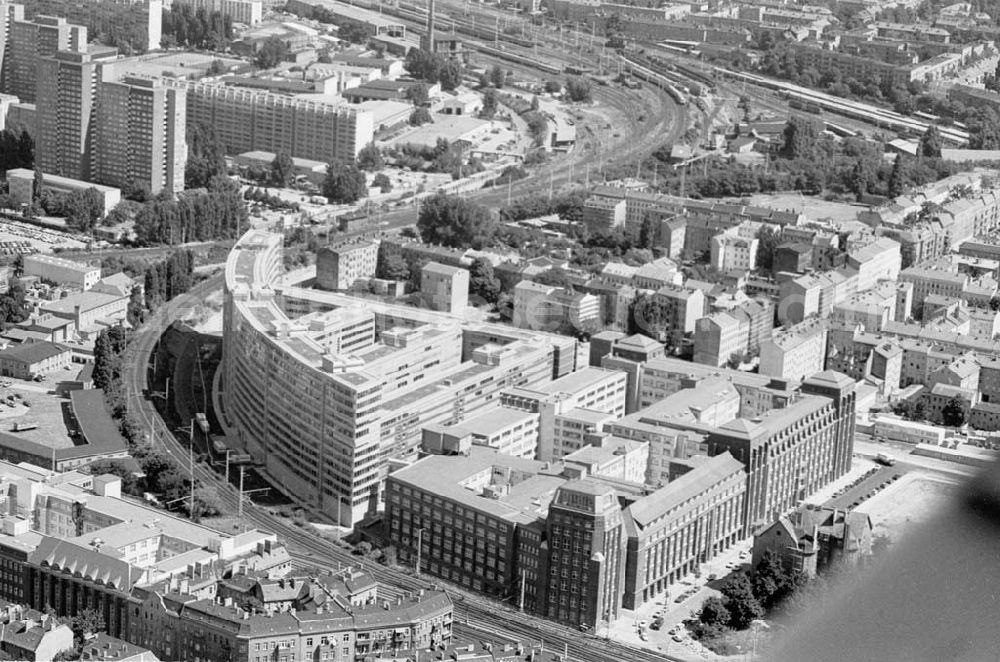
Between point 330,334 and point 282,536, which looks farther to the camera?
point 330,334

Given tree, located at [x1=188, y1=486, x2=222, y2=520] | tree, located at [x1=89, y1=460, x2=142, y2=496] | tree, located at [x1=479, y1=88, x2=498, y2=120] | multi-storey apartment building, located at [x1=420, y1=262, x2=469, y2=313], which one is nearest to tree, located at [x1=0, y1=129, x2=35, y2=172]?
tree, located at [x1=479, y1=88, x2=498, y2=120]

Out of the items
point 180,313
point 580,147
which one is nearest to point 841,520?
point 180,313

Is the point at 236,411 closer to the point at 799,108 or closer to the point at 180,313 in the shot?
the point at 180,313

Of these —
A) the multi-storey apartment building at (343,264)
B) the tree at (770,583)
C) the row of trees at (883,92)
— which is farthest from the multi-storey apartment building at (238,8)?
the tree at (770,583)

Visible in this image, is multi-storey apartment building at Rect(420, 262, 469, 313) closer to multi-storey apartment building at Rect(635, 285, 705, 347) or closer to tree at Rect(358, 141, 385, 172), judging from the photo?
multi-storey apartment building at Rect(635, 285, 705, 347)

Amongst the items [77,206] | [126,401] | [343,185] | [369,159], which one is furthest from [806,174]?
[126,401]

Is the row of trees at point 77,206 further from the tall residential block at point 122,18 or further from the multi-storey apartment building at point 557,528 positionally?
the multi-storey apartment building at point 557,528
